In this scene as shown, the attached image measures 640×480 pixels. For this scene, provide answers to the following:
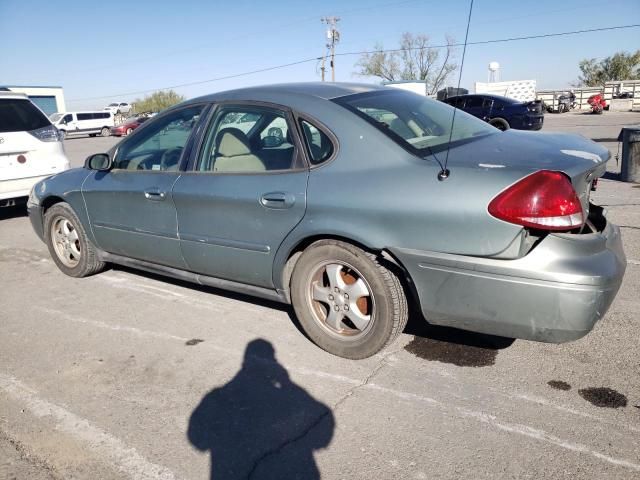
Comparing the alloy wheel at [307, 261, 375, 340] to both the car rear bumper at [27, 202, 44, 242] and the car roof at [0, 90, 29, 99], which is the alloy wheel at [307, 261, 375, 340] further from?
the car roof at [0, 90, 29, 99]

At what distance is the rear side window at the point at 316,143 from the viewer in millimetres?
2971

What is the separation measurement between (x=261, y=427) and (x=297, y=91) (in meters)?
2.06

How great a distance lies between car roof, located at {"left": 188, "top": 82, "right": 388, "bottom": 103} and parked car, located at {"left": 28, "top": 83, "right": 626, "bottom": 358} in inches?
0.7

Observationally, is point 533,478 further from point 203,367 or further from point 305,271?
point 203,367

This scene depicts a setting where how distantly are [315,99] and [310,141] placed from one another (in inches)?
11.5

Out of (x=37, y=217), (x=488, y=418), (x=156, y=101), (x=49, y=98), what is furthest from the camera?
(x=156, y=101)

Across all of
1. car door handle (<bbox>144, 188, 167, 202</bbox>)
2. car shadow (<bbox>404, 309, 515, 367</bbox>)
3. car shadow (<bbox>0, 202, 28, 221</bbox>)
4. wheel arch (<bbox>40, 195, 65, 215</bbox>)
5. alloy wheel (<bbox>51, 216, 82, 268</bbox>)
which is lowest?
car shadow (<bbox>404, 309, 515, 367</bbox>)

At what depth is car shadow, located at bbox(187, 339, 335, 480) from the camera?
2217 mm

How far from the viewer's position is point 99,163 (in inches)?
162

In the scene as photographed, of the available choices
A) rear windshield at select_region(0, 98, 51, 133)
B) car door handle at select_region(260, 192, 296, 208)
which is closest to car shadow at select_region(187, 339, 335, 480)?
car door handle at select_region(260, 192, 296, 208)

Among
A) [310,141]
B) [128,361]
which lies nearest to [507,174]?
[310,141]

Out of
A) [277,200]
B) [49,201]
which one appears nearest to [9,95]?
[49,201]

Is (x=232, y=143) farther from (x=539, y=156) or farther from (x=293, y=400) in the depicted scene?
(x=539, y=156)

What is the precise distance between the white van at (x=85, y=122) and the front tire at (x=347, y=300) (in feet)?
129
